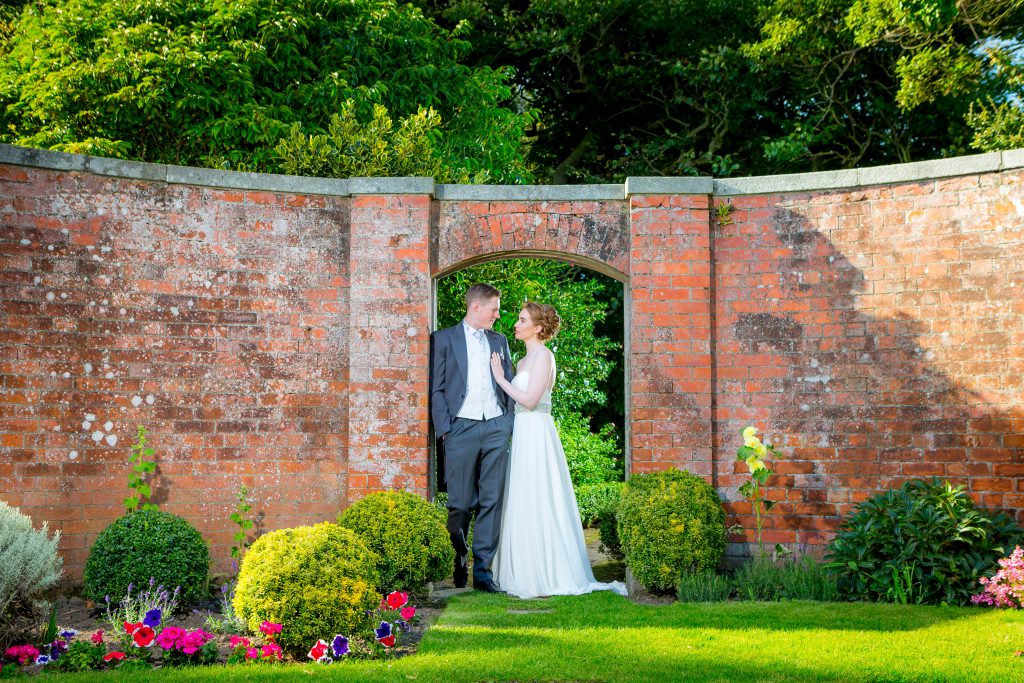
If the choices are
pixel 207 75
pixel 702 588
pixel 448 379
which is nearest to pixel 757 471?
pixel 702 588

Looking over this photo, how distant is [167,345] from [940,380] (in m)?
5.88

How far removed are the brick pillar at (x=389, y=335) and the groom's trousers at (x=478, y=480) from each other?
0.23m

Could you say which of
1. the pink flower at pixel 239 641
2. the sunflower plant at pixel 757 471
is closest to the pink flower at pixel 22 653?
the pink flower at pixel 239 641

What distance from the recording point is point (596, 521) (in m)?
13.2

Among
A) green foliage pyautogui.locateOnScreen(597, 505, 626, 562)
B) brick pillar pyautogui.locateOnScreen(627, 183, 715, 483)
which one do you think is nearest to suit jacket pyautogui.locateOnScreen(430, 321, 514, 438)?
brick pillar pyautogui.locateOnScreen(627, 183, 715, 483)

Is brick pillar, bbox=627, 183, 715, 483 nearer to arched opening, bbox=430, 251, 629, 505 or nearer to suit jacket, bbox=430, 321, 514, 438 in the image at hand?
suit jacket, bbox=430, 321, 514, 438

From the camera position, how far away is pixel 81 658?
16.0 ft

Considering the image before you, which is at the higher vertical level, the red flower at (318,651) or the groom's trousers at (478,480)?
the groom's trousers at (478,480)

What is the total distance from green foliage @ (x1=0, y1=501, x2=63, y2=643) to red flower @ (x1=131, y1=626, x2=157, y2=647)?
1.01 meters

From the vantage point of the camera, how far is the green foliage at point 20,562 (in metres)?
5.31

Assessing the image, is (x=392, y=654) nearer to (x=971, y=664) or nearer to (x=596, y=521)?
(x=971, y=664)

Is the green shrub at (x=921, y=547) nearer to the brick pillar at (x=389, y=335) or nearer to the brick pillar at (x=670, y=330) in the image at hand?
the brick pillar at (x=670, y=330)

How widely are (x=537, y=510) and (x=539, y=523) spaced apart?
4.0 inches

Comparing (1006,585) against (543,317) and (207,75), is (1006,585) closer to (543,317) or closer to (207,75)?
(543,317)
